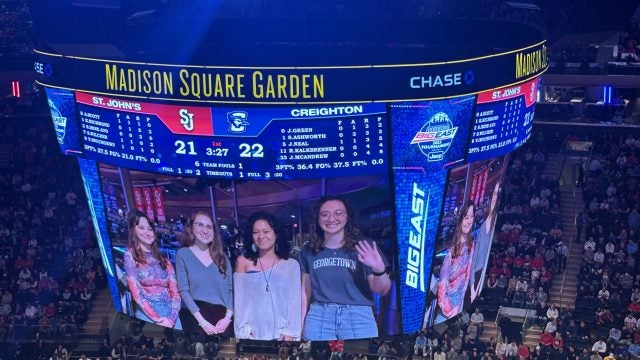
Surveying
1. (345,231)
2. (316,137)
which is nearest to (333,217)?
(345,231)

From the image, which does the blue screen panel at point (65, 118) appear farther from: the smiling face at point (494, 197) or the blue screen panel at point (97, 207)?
the smiling face at point (494, 197)

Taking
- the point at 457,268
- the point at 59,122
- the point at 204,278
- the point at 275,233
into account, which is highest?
the point at 59,122

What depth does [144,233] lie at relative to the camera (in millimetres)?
29000

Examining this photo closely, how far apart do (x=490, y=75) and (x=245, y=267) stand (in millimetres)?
7514

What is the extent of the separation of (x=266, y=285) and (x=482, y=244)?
242 inches

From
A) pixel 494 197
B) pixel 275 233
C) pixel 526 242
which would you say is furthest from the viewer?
pixel 526 242

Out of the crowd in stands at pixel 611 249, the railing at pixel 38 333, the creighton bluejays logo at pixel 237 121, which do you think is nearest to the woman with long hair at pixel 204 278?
the creighton bluejays logo at pixel 237 121

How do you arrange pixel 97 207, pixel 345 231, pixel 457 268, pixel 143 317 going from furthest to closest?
pixel 143 317, pixel 457 268, pixel 97 207, pixel 345 231

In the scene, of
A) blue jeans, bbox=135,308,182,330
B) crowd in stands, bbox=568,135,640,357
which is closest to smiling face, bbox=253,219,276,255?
blue jeans, bbox=135,308,182,330

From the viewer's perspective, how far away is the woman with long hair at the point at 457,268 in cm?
2934

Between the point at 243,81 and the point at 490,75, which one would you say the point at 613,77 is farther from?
the point at 243,81

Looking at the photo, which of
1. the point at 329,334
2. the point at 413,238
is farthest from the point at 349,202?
the point at 329,334

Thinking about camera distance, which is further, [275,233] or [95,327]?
[95,327]

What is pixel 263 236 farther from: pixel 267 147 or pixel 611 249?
pixel 611 249
